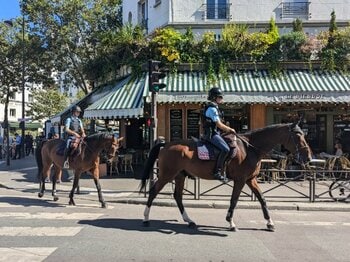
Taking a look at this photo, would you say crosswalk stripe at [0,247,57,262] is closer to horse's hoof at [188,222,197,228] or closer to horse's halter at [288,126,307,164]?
horse's hoof at [188,222,197,228]

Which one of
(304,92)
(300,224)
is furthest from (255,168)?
(304,92)

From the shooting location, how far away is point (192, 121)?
19.8 metres

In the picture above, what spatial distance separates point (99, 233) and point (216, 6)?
16442 mm

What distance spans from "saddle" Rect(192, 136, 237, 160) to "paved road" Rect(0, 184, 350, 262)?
1366 mm

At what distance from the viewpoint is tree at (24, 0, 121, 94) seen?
30.5 metres

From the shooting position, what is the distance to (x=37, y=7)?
30562mm

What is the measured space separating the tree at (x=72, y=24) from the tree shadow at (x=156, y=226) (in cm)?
2197

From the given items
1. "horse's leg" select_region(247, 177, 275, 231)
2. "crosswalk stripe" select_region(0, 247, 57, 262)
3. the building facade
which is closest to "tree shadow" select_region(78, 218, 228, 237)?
"horse's leg" select_region(247, 177, 275, 231)

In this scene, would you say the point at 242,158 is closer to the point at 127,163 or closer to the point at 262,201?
the point at 262,201

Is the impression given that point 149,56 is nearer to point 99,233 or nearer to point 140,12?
point 140,12

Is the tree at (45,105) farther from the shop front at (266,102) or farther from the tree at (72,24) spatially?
the shop front at (266,102)

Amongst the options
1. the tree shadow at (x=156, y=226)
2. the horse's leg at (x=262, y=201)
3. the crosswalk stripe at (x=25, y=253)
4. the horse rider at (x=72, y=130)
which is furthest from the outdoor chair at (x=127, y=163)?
the crosswalk stripe at (x=25, y=253)

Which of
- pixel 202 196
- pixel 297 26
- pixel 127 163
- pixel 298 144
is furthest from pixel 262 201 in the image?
pixel 297 26

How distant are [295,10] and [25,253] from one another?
61.9 feet
